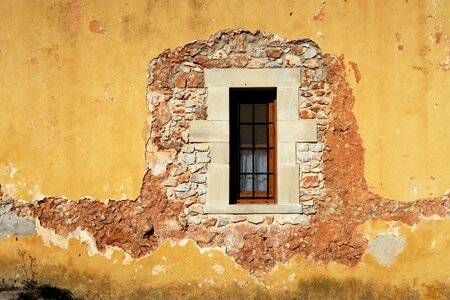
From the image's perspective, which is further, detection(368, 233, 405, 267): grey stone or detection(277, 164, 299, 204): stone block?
detection(277, 164, 299, 204): stone block

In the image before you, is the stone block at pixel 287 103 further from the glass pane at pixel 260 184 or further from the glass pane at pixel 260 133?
the glass pane at pixel 260 184

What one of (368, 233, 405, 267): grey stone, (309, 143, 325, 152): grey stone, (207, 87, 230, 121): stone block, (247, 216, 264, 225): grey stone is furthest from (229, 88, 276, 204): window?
(368, 233, 405, 267): grey stone

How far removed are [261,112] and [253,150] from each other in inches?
18.1

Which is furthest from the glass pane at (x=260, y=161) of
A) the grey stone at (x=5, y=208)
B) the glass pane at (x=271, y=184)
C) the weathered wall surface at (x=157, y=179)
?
the grey stone at (x=5, y=208)

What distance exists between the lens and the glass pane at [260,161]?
6.91 metres

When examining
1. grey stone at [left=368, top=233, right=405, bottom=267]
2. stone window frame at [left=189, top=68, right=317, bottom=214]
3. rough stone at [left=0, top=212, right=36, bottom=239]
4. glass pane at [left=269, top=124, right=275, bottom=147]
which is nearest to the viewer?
grey stone at [left=368, top=233, right=405, bottom=267]

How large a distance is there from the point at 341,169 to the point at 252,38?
180cm

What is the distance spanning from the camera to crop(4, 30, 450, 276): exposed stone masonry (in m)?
6.60

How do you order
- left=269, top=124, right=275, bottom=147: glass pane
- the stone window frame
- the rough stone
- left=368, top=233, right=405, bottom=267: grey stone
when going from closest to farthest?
left=368, top=233, right=405, bottom=267: grey stone
the stone window frame
the rough stone
left=269, top=124, right=275, bottom=147: glass pane

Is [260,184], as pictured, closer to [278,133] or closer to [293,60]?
[278,133]

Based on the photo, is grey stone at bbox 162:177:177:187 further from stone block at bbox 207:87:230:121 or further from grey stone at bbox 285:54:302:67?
grey stone at bbox 285:54:302:67

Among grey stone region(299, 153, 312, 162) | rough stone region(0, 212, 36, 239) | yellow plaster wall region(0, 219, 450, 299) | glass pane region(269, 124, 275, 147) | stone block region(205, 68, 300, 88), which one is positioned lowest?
yellow plaster wall region(0, 219, 450, 299)

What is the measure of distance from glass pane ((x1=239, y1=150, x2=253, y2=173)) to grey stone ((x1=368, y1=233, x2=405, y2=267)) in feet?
5.39

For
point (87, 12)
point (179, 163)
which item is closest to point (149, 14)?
point (87, 12)
